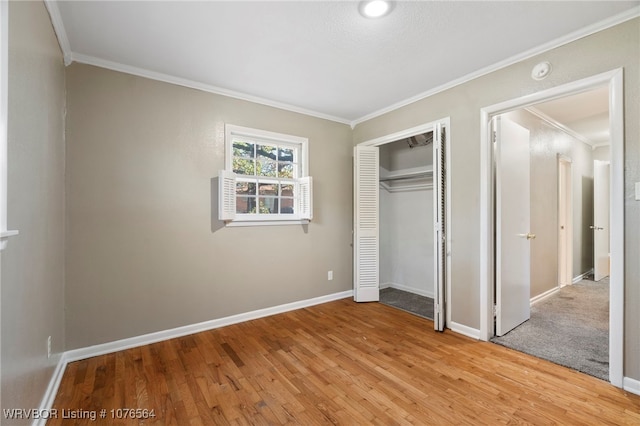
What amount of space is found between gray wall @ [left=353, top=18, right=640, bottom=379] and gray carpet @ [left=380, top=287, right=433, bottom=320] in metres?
0.61

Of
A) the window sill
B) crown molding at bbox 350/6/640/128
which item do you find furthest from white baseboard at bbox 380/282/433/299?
crown molding at bbox 350/6/640/128

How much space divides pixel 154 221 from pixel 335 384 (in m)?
2.17

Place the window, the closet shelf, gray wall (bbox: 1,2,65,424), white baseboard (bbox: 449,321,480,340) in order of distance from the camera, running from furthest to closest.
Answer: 1. the closet shelf
2. the window
3. white baseboard (bbox: 449,321,480,340)
4. gray wall (bbox: 1,2,65,424)

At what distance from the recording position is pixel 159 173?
269 centimetres

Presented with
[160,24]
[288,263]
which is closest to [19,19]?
[160,24]

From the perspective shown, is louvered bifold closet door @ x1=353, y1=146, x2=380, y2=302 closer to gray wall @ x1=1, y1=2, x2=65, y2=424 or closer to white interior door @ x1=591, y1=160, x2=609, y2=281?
gray wall @ x1=1, y1=2, x2=65, y2=424

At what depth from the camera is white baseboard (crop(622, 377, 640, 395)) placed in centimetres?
184

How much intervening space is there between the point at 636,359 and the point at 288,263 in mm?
3046

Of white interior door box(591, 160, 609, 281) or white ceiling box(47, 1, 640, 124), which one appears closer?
white ceiling box(47, 1, 640, 124)

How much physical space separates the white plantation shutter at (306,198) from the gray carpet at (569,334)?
239 centimetres

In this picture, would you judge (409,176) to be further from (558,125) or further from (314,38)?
(314,38)

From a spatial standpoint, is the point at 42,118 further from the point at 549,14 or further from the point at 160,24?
the point at 549,14

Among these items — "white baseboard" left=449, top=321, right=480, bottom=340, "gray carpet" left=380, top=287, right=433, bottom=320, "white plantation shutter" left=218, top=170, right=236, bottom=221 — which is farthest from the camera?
"gray carpet" left=380, top=287, right=433, bottom=320

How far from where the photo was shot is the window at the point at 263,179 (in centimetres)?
303
